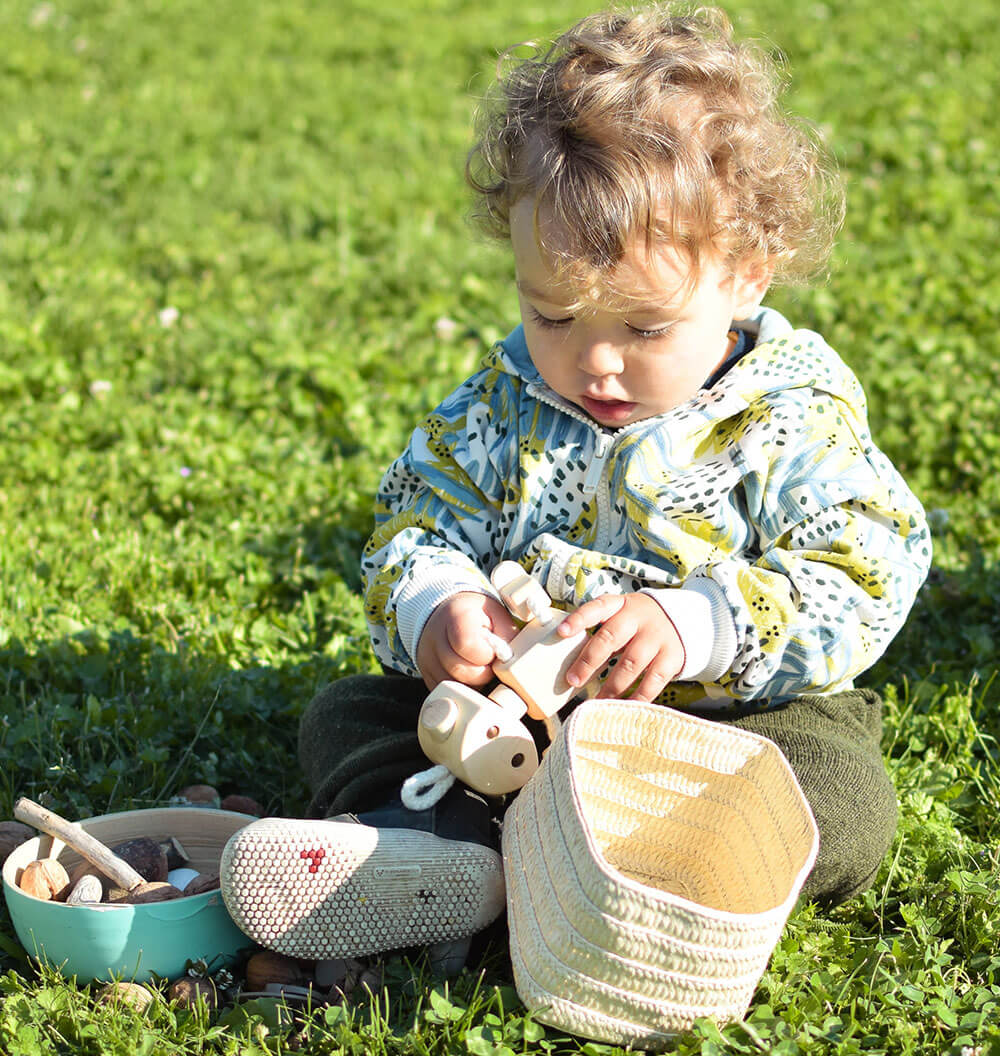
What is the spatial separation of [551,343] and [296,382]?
6.66 ft

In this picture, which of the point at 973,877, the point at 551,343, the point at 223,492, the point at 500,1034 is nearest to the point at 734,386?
the point at 551,343

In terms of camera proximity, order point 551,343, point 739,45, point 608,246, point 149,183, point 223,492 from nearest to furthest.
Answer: point 608,246 < point 551,343 < point 739,45 < point 223,492 < point 149,183

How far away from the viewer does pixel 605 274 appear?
219cm

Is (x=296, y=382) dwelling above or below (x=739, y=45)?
below

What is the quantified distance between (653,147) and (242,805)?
143cm

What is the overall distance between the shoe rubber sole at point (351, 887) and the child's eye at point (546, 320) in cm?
89

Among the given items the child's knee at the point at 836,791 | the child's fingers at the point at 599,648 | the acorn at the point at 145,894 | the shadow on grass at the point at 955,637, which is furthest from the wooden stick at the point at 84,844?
the shadow on grass at the point at 955,637

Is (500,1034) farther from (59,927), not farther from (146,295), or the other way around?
(146,295)

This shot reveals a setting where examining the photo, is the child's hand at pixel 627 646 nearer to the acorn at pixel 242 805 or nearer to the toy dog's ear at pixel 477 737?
the toy dog's ear at pixel 477 737

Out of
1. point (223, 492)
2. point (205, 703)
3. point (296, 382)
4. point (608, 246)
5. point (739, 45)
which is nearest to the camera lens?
point (608, 246)

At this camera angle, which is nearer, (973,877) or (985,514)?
(973,877)

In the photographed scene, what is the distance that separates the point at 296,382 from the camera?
4.23m

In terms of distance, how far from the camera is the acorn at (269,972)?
212cm

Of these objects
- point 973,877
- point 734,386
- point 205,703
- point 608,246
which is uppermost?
point 608,246
